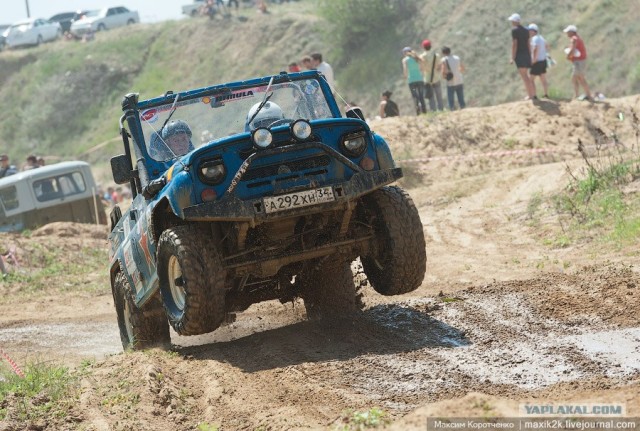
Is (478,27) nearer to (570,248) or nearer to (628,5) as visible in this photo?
(628,5)

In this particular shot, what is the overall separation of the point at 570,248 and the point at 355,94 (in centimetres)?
3088

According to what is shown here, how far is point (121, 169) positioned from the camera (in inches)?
335

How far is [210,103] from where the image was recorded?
28.8ft

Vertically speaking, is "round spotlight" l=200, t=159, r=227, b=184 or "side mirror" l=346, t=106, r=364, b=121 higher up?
"side mirror" l=346, t=106, r=364, b=121

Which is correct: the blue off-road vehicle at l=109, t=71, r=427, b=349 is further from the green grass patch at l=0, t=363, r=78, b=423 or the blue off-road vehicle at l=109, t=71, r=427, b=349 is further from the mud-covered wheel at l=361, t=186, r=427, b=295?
the green grass patch at l=0, t=363, r=78, b=423

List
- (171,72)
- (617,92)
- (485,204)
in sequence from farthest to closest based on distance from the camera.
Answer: (171,72)
(617,92)
(485,204)

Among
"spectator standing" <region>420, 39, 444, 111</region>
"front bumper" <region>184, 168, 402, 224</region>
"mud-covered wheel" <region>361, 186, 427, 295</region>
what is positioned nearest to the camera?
"front bumper" <region>184, 168, 402, 224</region>

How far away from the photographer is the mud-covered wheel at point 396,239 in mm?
7938

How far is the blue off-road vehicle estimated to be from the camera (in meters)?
7.50

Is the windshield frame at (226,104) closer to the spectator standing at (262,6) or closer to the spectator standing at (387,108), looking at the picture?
the spectator standing at (387,108)

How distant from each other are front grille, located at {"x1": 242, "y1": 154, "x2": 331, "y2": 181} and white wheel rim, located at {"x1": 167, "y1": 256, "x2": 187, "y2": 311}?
800mm

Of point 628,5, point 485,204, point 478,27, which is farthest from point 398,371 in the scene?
point 478,27

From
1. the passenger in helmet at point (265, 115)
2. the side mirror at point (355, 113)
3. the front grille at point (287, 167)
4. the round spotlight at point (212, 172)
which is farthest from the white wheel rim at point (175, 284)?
the side mirror at point (355, 113)

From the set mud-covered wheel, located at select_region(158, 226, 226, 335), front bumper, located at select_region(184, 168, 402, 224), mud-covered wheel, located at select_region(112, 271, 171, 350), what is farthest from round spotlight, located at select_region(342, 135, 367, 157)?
mud-covered wheel, located at select_region(112, 271, 171, 350)
